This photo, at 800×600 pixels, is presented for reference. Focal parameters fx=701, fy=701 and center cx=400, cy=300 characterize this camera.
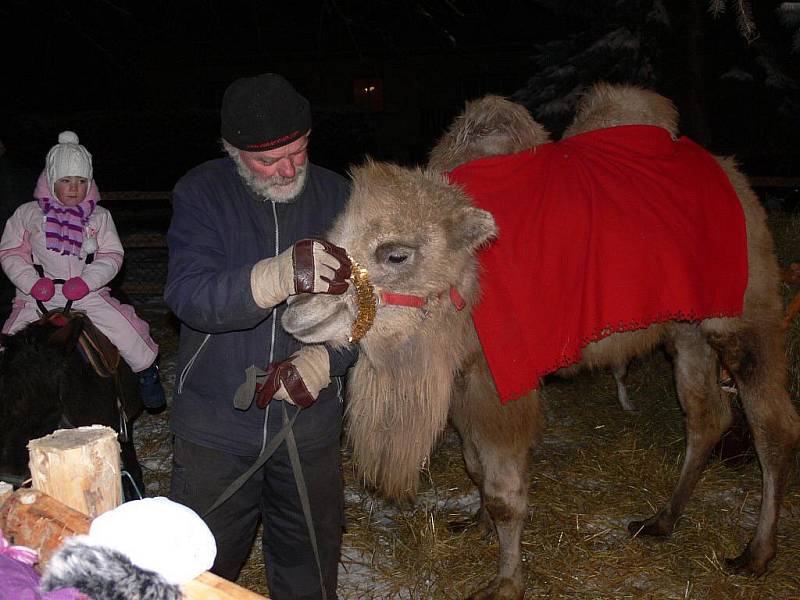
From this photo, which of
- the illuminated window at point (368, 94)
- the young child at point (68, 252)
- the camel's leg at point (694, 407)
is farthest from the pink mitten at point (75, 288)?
the illuminated window at point (368, 94)

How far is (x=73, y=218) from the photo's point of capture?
4188mm

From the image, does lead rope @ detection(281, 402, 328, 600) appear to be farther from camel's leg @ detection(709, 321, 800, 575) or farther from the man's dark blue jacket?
camel's leg @ detection(709, 321, 800, 575)

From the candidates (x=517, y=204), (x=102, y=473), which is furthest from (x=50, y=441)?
(x=517, y=204)

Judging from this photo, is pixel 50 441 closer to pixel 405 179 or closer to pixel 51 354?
pixel 405 179

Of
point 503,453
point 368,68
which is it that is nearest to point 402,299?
point 503,453

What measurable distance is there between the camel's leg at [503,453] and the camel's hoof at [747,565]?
133 centimetres

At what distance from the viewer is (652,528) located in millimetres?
4430

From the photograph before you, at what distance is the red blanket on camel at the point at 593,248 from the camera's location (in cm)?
327

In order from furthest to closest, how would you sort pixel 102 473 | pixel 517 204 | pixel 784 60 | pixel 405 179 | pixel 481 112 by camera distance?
pixel 784 60 → pixel 481 112 → pixel 517 204 → pixel 405 179 → pixel 102 473

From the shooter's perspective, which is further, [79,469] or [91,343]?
[91,343]

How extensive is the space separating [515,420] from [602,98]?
2237 mm

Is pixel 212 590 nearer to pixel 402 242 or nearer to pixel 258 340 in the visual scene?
pixel 258 340

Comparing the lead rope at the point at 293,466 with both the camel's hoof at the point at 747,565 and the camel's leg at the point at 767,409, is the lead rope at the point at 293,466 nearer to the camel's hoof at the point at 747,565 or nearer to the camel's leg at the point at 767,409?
the camel's hoof at the point at 747,565

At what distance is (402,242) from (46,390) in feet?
6.60
